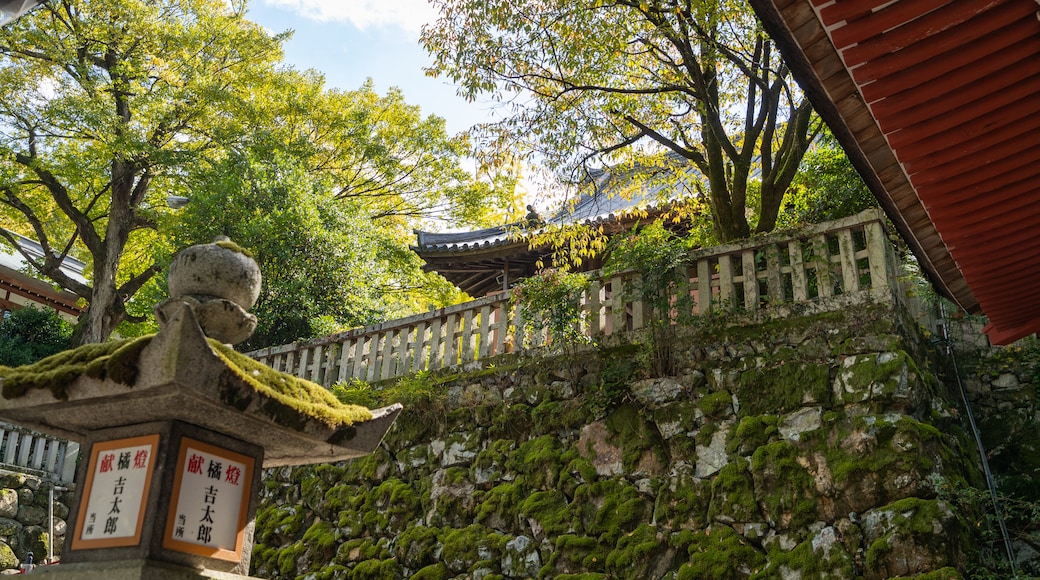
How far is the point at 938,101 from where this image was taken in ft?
10.2

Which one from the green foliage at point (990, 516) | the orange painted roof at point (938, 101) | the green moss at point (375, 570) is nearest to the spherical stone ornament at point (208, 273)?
the orange painted roof at point (938, 101)

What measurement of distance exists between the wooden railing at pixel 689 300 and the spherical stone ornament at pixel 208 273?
13.7 ft

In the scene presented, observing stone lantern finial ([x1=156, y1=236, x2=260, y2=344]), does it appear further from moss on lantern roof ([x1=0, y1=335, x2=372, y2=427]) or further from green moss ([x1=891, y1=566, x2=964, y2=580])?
green moss ([x1=891, y1=566, x2=964, y2=580])

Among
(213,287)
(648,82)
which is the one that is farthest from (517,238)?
(213,287)

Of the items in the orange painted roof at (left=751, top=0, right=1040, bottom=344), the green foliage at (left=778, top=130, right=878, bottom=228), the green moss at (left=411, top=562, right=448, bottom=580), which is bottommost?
the green moss at (left=411, top=562, right=448, bottom=580)

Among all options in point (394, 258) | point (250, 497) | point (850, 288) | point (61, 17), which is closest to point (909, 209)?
point (850, 288)

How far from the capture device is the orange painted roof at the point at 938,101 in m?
2.77

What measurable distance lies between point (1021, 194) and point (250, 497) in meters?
4.32

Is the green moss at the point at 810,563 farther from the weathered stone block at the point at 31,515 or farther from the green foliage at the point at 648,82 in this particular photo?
the weathered stone block at the point at 31,515

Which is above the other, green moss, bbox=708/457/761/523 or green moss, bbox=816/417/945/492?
green moss, bbox=816/417/945/492

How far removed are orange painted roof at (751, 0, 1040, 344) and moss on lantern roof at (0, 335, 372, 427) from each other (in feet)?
9.99

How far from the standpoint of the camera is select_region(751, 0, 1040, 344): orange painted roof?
277 cm

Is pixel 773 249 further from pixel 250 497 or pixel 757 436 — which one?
pixel 250 497

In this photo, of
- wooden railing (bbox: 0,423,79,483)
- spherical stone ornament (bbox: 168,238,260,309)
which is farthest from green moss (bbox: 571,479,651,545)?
wooden railing (bbox: 0,423,79,483)
